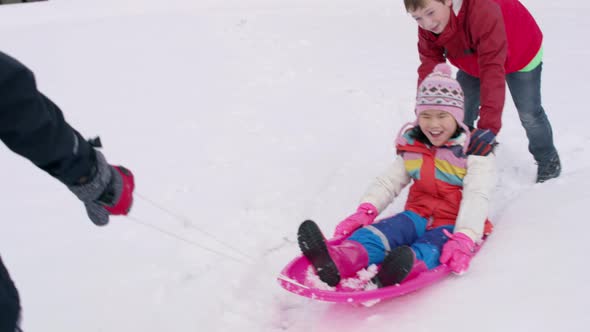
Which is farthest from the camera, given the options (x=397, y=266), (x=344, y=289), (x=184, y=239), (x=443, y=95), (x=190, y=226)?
(x=190, y=226)

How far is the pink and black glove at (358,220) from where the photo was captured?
7.82 ft

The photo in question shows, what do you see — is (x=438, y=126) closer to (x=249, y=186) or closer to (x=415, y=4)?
(x=415, y=4)

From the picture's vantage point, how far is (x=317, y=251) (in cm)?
201

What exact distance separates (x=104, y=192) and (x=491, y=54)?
1822mm

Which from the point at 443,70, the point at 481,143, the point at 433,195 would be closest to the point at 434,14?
the point at 443,70

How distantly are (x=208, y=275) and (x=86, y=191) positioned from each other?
1.08 m

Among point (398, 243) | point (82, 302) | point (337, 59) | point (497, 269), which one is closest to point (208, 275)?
point (82, 302)

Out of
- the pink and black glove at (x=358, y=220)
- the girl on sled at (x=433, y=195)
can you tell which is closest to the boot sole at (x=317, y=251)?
the girl on sled at (x=433, y=195)

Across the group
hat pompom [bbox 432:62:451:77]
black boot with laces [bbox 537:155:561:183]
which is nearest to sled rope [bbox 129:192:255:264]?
hat pompom [bbox 432:62:451:77]

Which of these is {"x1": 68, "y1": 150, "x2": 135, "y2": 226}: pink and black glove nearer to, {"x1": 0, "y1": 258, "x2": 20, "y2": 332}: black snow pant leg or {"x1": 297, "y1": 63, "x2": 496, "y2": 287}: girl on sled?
{"x1": 0, "y1": 258, "x2": 20, "y2": 332}: black snow pant leg

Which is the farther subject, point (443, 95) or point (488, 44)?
point (488, 44)

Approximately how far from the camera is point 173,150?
12.9 feet

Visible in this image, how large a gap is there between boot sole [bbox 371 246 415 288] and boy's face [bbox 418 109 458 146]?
64 cm

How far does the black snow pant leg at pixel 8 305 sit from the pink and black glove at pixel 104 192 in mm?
302
